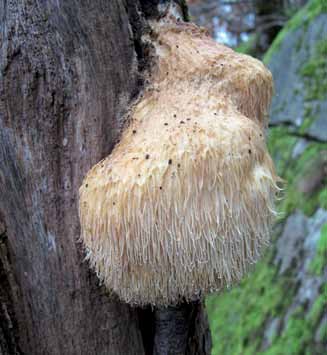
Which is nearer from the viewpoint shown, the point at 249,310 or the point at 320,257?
the point at 320,257

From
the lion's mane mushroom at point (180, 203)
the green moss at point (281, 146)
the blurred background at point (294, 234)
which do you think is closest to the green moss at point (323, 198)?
the blurred background at point (294, 234)

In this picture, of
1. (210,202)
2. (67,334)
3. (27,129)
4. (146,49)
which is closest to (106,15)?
(146,49)

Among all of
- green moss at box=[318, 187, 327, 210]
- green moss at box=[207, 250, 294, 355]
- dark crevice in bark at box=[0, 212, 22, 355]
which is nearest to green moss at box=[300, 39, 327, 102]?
green moss at box=[318, 187, 327, 210]

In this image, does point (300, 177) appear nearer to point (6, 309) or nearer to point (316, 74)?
point (316, 74)

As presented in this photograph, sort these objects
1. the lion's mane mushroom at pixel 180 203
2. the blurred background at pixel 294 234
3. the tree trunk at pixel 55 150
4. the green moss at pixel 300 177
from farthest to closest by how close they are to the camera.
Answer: the green moss at pixel 300 177 < the blurred background at pixel 294 234 < the tree trunk at pixel 55 150 < the lion's mane mushroom at pixel 180 203

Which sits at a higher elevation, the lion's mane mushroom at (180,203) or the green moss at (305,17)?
the lion's mane mushroom at (180,203)

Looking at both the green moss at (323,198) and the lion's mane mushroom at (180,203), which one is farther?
the green moss at (323,198)

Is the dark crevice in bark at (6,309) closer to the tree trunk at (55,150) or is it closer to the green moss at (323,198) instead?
the tree trunk at (55,150)

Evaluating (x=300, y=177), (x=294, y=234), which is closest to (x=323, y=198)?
(x=294, y=234)
